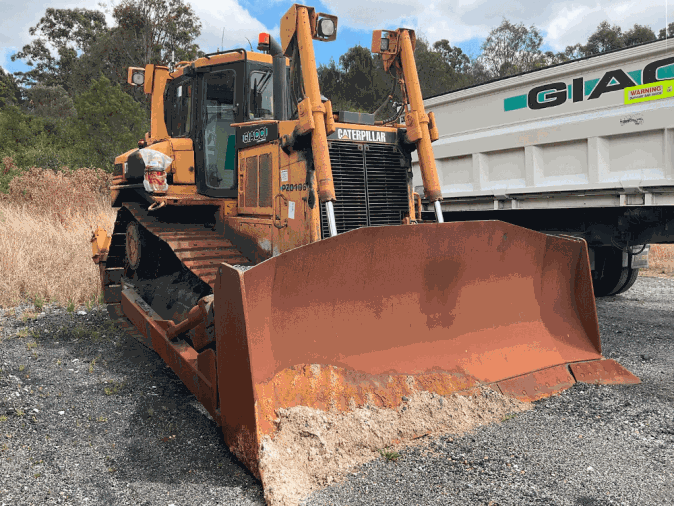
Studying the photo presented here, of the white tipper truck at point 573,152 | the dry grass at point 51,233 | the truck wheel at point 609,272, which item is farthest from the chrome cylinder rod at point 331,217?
the truck wheel at point 609,272

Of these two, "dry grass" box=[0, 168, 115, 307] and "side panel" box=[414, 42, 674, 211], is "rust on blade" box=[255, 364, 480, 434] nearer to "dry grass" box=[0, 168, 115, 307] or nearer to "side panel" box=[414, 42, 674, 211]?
"side panel" box=[414, 42, 674, 211]

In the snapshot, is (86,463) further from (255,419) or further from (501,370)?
(501,370)

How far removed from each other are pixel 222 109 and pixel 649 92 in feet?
12.1

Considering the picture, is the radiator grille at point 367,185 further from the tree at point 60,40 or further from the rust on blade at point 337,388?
the tree at point 60,40

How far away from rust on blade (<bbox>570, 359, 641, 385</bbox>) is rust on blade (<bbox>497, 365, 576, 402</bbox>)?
8cm

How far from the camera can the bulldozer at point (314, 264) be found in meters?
2.88

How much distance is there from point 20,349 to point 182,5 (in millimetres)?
24399

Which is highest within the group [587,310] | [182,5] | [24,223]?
[182,5]

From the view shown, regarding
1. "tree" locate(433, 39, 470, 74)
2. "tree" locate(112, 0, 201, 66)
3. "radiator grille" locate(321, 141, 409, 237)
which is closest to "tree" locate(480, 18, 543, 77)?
"tree" locate(433, 39, 470, 74)

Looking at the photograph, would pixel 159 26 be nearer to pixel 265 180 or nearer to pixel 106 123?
pixel 106 123

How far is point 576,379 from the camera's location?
142 inches

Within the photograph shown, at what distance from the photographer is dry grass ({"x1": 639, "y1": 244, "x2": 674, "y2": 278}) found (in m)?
10.1

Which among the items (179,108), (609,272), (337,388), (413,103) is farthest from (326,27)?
(609,272)

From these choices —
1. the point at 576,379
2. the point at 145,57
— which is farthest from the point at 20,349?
the point at 145,57
